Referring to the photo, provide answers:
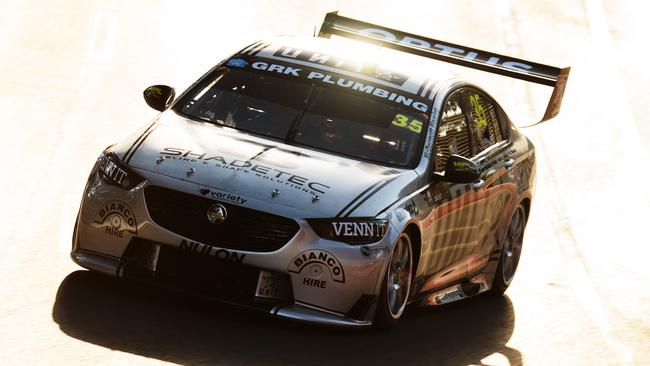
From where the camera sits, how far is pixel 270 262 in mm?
9406

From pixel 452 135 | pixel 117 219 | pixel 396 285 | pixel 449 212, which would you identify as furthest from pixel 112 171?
pixel 452 135

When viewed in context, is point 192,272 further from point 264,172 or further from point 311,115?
point 311,115

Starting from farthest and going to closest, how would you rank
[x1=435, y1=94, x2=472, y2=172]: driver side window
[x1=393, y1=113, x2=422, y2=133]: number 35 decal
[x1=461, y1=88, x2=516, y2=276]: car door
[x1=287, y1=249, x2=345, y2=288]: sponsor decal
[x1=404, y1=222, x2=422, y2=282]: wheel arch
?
[x1=461, y1=88, x2=516, y2=276]: car door → [x1=435, y1=94, x2=472, y2=172]: driver side window → [x1=393, y1=113, x2=422, y2=133]: number 35 decal → [x1=404, y1=222, x2=422, y2=282]: wheel arch → [x1=287, y1=249, x2=345, y2=288]: sponsor decal

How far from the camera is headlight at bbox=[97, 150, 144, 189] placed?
9727mm

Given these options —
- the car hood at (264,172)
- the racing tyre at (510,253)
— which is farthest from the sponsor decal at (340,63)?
the racing tyre at (510,253)

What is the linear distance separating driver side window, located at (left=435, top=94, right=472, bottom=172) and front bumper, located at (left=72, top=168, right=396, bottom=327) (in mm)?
1464

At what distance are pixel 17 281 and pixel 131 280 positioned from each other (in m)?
0.72

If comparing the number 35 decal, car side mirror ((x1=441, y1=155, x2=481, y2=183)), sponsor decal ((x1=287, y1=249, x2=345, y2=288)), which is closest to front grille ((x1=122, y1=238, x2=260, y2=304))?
sponsor decal ((x1=287, y1=249, x2=345, y2=288))

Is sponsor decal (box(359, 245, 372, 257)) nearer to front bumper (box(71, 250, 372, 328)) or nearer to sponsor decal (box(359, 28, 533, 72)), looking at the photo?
front bumper (box(71, 250, 372, 328))

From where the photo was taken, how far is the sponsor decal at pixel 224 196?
9461mm

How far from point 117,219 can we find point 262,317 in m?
1.01

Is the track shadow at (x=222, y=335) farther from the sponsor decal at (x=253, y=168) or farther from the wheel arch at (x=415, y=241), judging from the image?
the sponsor decal at (x=253, y=168)

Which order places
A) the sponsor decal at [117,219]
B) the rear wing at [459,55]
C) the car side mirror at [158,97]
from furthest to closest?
the rear wing at [459,55]
the car side mirror at [158,97]
the sponsor decal at [117,219]

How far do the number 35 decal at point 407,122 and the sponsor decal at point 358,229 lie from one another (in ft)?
4.61
